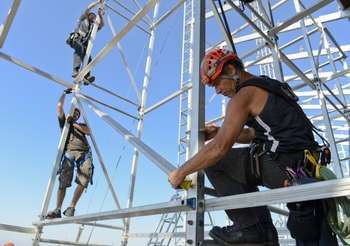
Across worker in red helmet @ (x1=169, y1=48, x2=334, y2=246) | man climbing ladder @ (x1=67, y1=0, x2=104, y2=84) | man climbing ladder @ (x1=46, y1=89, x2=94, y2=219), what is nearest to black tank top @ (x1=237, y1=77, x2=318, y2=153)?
worker in red helmet @ (x1=169, y1=48, x2=334, y2=246)

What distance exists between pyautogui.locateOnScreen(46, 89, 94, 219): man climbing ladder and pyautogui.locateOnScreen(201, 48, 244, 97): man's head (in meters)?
2.98

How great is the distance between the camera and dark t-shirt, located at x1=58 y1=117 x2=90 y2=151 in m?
4.76

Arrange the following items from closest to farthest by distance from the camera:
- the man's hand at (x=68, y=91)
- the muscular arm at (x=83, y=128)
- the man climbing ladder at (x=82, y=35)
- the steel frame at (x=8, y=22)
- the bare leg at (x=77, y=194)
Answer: the steel frame at (x=8, y=22)
the bare leg at (x=77, y=194)
the man's hand at (x=68, y=91)
the muscular arm at (x=83, y=128)
the man climbing ladder at (x=82, y=35)

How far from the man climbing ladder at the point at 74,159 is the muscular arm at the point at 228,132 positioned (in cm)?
299

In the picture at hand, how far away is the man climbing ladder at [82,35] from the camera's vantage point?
5.34 metres

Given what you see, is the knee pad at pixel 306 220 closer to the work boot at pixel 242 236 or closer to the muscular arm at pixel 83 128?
the work boot at pixel 242 236

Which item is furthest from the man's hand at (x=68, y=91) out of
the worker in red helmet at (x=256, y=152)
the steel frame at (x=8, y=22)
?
the worker in red helmet at (x=256, y=152)

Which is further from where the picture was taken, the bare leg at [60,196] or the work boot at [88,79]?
the work boot at [88,79]

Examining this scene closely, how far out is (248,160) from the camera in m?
1.93

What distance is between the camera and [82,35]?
18.4ft

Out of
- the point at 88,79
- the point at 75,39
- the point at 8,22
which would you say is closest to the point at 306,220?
the point at 8,22

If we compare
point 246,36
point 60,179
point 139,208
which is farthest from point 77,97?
point 246,36

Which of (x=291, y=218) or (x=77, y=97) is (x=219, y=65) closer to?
(x=291, y=218)

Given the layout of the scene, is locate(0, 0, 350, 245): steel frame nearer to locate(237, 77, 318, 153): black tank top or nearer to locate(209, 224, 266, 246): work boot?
locate(209, 224, 266, 246): work boot
